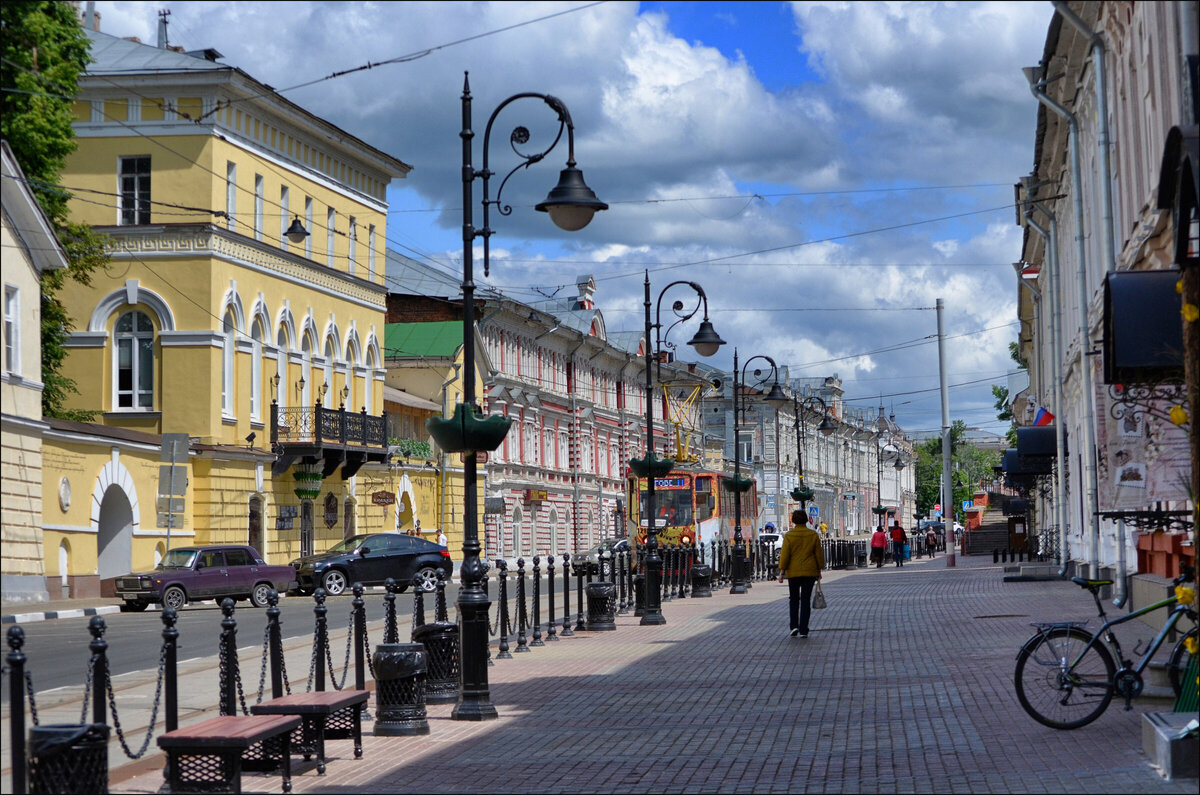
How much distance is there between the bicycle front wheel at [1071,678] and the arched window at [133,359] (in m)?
34.2

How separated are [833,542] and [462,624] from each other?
4709 cm

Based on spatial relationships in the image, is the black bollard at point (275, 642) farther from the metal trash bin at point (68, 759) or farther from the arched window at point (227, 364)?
the arched window at point (227, 364)

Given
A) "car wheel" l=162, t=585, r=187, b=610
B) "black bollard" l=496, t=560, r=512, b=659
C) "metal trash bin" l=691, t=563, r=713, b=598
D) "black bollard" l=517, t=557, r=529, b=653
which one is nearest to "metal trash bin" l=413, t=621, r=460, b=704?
"black bollard" l=496, t=560, r=512, b=659

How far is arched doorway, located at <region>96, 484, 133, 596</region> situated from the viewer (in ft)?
111

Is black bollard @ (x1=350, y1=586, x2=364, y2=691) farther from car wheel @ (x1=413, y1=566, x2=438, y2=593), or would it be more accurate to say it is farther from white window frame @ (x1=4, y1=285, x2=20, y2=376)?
car wheel @ (x1=413, y1=566, x2=438, y2=593)

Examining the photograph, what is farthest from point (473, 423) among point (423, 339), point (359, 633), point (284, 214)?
point (423, 339)

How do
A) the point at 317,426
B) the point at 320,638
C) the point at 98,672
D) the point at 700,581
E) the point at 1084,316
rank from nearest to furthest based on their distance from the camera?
the point at 98,672 → the point at 320,638 → the point at 1084,316 → the point at 700,581 → the point at 317,426

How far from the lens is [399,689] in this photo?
463 inches

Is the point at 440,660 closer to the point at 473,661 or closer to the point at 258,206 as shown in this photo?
the point at 473,661

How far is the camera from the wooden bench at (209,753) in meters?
8.62

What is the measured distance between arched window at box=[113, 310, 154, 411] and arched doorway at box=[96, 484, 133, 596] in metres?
6.99

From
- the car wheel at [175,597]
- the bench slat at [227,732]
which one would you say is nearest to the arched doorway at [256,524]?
the car wheel at [175,597]

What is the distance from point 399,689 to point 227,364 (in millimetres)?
31317

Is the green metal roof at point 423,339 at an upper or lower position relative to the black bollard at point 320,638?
upper
